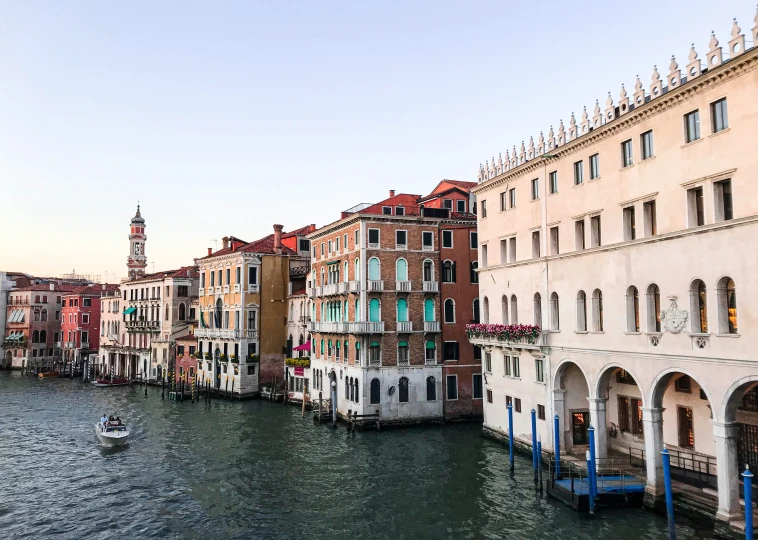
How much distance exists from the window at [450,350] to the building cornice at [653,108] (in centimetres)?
1171

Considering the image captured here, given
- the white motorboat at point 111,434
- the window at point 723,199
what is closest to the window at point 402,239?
the white motorboat at point 111,434

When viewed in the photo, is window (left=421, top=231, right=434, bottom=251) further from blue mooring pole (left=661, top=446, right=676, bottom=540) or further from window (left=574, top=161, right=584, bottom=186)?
blue mooring pole (left=661, top=446, right=676, bottom=540)

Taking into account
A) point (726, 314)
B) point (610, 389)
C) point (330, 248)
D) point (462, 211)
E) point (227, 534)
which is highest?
point (462, 211)

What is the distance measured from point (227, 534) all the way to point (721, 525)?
13829 millimetres

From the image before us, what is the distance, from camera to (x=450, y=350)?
35.6 m

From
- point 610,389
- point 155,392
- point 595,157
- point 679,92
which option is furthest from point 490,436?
point 155,392

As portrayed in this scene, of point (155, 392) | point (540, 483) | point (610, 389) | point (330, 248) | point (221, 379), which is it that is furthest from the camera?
point (155, 392)

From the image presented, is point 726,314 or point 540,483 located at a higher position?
point 726,314

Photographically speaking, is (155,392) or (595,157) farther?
(155,392)

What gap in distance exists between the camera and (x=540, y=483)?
21.5 m

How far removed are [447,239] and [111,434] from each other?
20857 millimetres

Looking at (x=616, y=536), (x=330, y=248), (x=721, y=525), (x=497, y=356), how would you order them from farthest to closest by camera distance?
(x=330, y=248)
(x=497, y=356)
(x=616, y=536)
(x=721, y=525)

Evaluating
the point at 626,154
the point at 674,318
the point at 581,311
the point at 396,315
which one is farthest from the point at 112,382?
the point at 674,318

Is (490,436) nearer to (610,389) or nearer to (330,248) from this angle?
(610,389)
